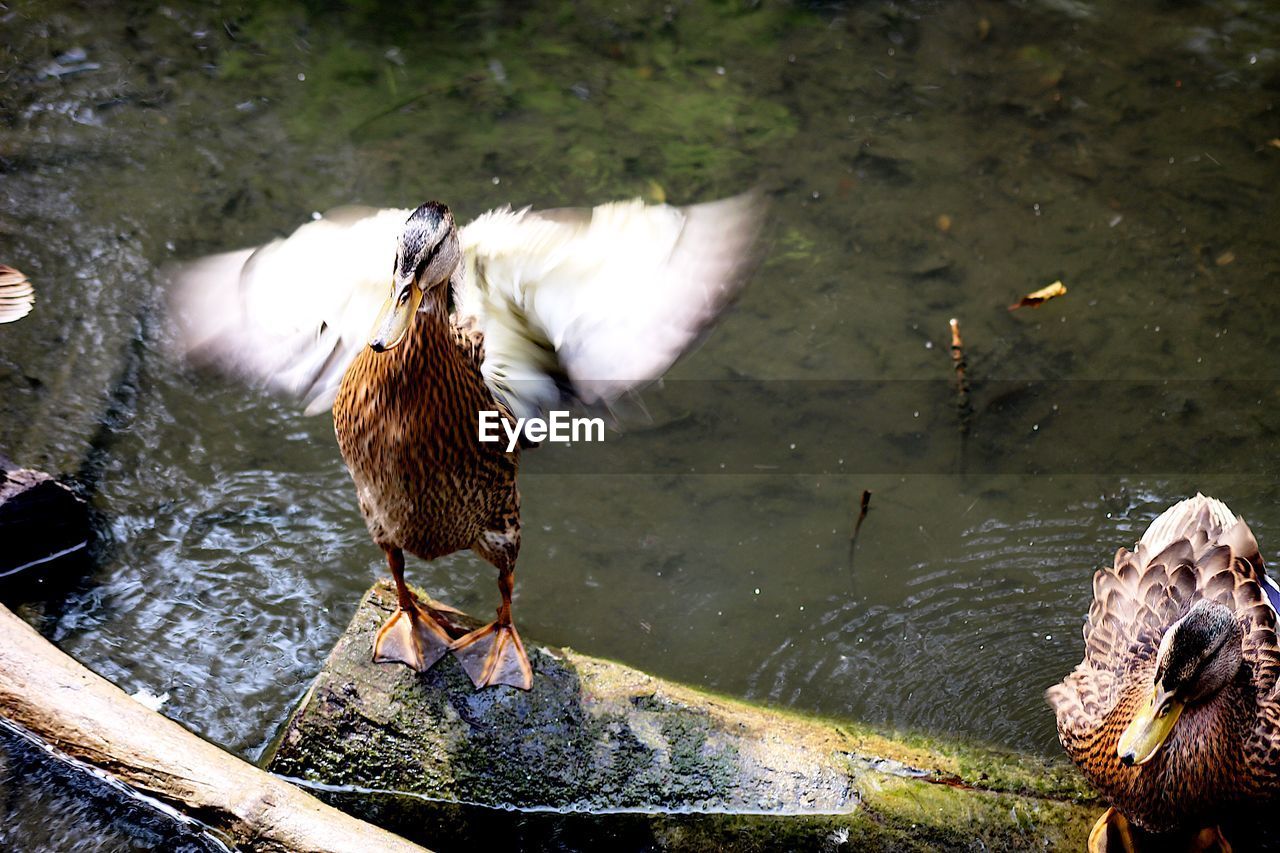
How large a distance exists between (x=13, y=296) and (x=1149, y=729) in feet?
12.0

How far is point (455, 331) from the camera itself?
2891 millimetres

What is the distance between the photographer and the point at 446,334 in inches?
111

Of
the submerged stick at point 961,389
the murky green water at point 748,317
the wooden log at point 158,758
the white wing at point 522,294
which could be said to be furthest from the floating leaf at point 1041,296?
the wooden log at point 158,758

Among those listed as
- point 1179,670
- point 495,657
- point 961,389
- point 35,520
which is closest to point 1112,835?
point 1179,670

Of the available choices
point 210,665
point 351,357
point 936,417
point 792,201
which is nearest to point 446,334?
point 351,357

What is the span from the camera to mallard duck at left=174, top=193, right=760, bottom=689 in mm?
2840

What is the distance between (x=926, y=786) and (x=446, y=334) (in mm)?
1788

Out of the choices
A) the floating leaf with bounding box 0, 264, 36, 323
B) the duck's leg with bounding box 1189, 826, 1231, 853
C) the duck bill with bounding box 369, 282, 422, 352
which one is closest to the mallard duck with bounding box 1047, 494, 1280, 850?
the duck's leg with bounding box 1189, 826, 1231, 853

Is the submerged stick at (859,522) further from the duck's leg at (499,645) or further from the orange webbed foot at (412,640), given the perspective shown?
the orange webbed foot at (412,640)

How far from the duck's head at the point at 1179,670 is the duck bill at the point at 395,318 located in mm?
2093

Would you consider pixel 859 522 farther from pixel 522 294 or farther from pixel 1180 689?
pixel 522 294

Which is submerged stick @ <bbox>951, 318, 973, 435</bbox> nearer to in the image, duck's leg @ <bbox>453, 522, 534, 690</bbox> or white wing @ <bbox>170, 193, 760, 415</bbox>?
white wing @ <bbox>170, 193, 760, 415</bbox>

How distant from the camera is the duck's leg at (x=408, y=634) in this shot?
3.18 m

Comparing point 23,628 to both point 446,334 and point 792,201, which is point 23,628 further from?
point 792,201
